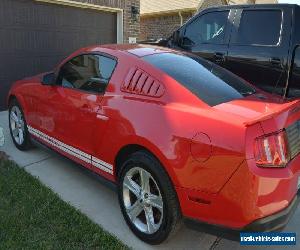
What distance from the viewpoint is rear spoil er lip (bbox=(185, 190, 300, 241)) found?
2.65 m

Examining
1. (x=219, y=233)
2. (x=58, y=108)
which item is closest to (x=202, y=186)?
(x=219, y=233)

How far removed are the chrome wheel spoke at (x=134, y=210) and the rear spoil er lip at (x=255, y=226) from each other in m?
0.57

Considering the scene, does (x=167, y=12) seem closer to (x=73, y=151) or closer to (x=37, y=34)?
(x=37, y=34)

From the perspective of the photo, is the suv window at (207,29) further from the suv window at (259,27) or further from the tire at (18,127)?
the tire at (18,127)

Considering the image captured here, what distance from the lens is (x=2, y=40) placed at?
7.53 metres

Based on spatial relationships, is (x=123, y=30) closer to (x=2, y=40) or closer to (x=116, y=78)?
(x=2, y=40)

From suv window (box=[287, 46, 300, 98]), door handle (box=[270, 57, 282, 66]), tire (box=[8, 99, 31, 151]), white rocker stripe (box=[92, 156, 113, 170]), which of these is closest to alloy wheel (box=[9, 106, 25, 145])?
tire (box=[8, 99, 31, 151])

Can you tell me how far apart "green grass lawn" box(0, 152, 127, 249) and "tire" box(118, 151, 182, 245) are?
0.25 meters

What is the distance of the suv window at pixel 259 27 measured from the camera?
5484mm

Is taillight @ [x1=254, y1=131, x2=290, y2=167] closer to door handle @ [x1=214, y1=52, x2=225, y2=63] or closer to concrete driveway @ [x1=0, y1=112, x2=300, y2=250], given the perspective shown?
concrete driveway @ [x1=0, y1=112, x2=300, y2=250]

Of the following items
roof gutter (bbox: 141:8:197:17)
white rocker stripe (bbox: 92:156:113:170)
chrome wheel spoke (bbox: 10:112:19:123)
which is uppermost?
roof gutter (bbox: 141:8:197:17)

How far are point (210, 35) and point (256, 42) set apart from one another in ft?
2.82

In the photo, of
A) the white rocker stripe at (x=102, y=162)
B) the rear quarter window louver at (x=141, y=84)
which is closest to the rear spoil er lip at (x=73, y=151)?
the white rocker stripe at (x=102, y=162)

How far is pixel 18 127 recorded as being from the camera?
5.37 metres
